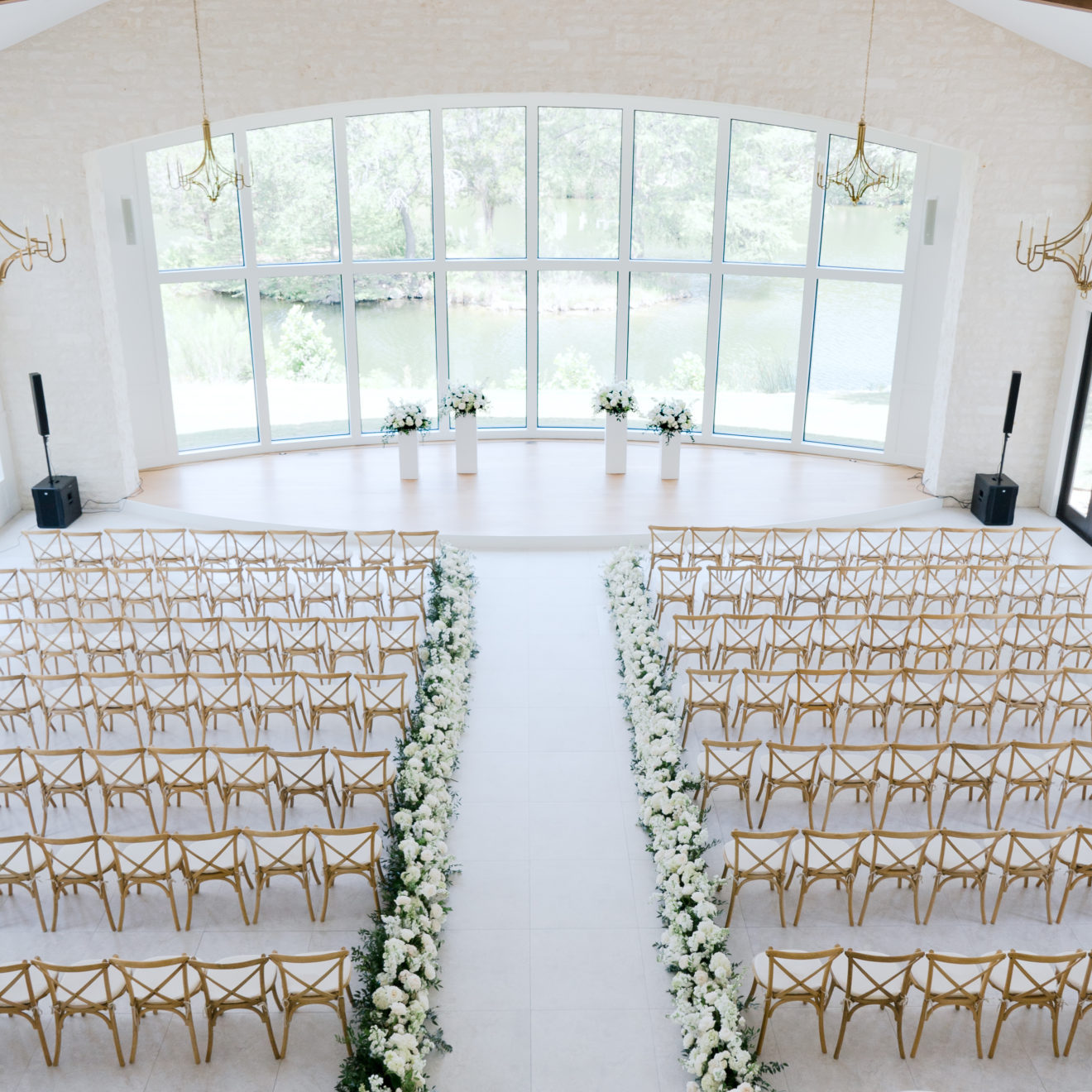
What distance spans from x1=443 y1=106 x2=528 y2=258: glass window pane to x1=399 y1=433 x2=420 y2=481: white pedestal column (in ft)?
11.8

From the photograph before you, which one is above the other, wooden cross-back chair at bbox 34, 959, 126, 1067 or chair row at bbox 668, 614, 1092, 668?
chair row at bbox 668, 614, 1092, 668

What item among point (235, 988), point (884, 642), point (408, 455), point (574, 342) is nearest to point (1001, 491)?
point (884, 642)

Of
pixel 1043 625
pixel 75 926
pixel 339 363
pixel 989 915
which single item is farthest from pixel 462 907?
pixel 339 363

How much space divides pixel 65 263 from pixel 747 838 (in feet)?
38.7

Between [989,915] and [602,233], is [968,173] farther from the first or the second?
[989,915]

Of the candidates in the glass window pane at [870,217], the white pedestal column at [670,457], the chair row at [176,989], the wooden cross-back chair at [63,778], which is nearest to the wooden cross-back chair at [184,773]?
the wooden cross-back chair at [63,778]

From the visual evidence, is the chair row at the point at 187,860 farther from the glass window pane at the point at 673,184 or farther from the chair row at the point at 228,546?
the glass window pane at the point at 673,184

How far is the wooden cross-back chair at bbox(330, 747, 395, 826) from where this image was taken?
8102 mm

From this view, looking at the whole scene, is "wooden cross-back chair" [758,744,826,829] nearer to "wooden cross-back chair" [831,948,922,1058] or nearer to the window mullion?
"wooden cross-back chair" [831,948,922,1058]

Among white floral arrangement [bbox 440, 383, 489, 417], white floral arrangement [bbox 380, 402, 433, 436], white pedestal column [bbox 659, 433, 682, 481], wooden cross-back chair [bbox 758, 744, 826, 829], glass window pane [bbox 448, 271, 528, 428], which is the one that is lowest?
wooden cross-back chair [bbox 758, 744, 826, 829]

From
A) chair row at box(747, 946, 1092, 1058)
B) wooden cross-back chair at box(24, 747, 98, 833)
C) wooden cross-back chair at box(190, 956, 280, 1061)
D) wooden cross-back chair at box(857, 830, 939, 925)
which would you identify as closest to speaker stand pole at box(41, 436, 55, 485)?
wooden cross-back chair at box(24, 747, 98, 833)

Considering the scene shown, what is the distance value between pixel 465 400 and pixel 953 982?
1139cm

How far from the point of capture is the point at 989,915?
7.65m

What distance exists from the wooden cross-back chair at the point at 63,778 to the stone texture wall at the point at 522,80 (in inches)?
302
